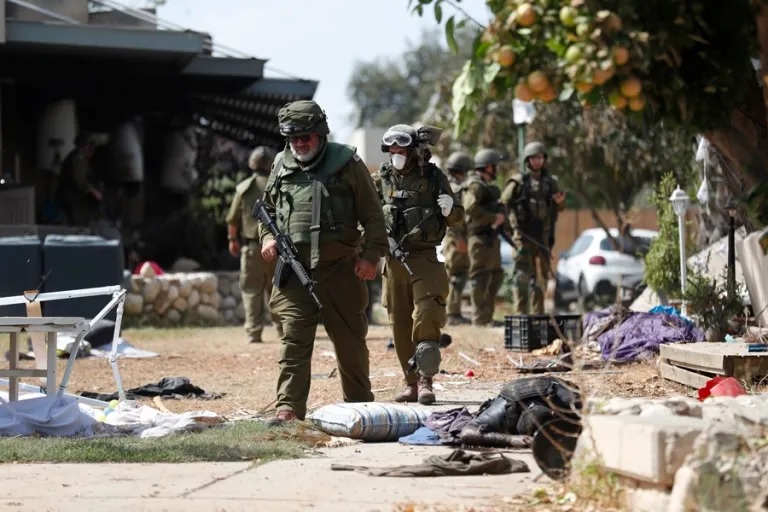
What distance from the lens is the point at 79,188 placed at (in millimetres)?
20906

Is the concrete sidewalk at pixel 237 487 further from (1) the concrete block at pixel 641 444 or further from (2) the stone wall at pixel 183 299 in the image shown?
(2) the stone wall at pixel 183 299

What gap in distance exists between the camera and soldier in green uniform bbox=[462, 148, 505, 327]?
16.9 m

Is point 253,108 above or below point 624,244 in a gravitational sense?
above

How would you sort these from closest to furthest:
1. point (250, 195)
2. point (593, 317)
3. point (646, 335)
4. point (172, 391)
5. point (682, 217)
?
Result: point (172, 391), point (646, 335), point (682, 217), point (593, 317), point (250, 195)

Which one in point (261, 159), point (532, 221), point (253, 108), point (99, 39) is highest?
point (99, 39)

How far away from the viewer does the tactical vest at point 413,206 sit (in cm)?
979

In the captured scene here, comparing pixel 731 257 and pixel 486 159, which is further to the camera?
pixel 486 159

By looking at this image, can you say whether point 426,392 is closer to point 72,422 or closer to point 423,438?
point 423,438

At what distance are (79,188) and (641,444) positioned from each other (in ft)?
54.9

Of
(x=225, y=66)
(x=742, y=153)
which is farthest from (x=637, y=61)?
(x=225, y=66)

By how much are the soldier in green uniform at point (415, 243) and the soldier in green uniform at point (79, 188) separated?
11660 millimetres

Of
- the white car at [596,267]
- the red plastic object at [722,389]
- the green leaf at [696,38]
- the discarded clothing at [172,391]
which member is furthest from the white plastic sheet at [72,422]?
the white car at [596,267]

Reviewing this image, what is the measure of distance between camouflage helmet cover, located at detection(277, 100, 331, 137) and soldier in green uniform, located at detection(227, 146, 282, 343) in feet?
22.4

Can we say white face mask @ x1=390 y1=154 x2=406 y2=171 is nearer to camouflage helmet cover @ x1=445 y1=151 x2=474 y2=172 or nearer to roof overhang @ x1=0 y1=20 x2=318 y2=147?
camouflage helmet cover @ x1=445 y1=151 x2=474 y2=172
